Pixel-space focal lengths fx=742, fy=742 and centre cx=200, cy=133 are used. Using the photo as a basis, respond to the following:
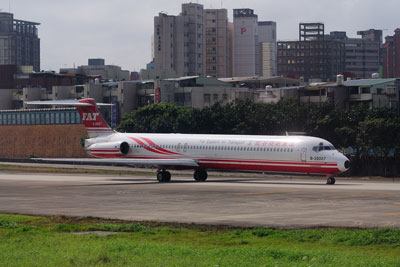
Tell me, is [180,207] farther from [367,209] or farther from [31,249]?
[31,249]

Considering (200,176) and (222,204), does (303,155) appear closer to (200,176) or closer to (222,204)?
(200,176)

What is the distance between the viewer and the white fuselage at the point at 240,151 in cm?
4912

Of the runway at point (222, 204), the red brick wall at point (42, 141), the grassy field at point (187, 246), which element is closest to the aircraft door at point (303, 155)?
the runway at point (222, 204)

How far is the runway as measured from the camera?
26734mm

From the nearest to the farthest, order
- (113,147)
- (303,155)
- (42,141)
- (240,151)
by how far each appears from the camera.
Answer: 1. (303,155)
2. (240,151)
3. (113,147)
4. (42,141)

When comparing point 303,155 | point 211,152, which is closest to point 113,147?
point 211,152

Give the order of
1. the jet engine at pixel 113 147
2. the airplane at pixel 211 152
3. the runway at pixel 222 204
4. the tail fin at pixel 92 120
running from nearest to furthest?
the runway at pixel 222 204
the airplane at pixel 211 152
the jet engine at pixel 113 147
the tail fin at pixel 92 120

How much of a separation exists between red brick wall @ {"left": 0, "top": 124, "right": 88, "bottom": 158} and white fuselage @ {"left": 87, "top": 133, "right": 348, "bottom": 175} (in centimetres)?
5285

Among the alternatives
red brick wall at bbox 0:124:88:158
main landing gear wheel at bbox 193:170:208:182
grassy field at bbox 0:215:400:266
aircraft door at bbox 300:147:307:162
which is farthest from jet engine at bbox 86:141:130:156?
red brick wall at bbox 0:124:88:158

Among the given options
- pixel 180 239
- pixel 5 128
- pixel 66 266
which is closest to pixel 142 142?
pixel 180 239

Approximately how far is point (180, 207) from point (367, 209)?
26.5 ft

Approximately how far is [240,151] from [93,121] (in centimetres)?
1630

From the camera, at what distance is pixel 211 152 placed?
54688 mm

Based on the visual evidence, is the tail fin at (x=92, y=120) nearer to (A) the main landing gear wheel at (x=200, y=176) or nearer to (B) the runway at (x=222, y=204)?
(A) the main landing gear wheel at (x=200, y=176)
